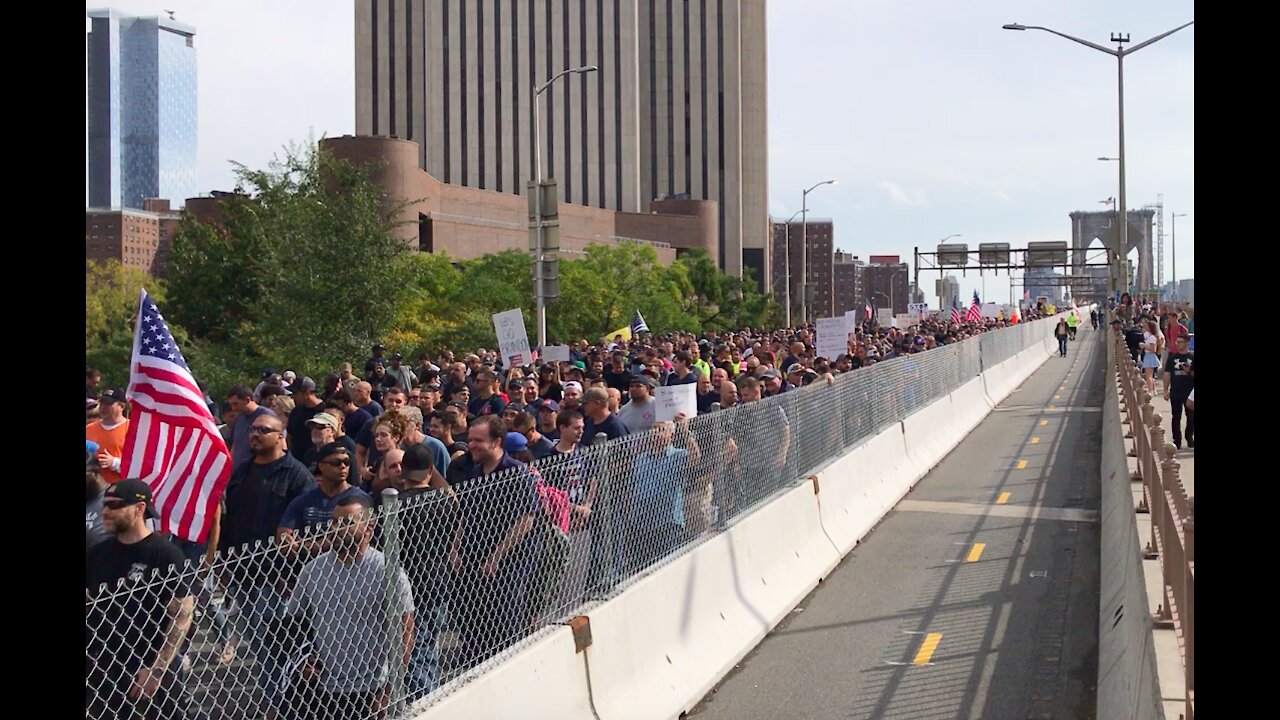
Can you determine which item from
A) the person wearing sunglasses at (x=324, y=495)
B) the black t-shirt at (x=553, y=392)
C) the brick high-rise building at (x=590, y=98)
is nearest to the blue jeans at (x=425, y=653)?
the person wearing sunglasses at (x=324, y=495)

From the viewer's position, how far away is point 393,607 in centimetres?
624

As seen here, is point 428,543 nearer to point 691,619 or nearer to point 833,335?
point 691,619

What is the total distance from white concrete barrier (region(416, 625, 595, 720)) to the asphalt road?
1.48 metres

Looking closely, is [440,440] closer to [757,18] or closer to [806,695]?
[806,695]

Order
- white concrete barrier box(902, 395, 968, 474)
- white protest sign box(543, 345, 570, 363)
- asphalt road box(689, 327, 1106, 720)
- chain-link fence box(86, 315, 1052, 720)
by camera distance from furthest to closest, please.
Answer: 1. white protest sign box(543, 345, 570, 363)
2. white concrete barrier box(902, 395, 968, 474)
3. asphalt road box(689, 327, 1106, 720)
4. chain-link fence box(86, 315, 1052, 720)

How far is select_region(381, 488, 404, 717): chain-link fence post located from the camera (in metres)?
6.15

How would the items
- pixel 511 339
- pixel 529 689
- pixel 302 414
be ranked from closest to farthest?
pixel 529 689, pixel 302 414, pixel 511 339

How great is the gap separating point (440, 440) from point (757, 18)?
393 ft

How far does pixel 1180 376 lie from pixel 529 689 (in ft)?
52.7

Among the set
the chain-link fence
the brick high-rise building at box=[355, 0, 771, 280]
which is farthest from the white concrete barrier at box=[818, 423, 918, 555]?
the brick high-rise building at box=[355, 0, 771, 280]

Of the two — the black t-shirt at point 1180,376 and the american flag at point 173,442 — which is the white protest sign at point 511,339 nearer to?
the black t-shirt at point 1180,376

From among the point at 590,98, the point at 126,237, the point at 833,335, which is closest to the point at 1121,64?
the point at 833,335

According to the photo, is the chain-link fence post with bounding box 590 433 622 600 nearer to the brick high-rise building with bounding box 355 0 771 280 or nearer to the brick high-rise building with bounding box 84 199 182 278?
the brick high-rise building with bounding box 355 0 771 280
